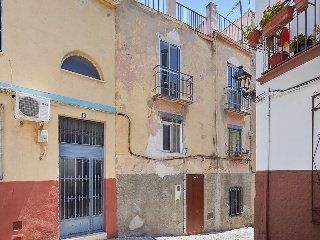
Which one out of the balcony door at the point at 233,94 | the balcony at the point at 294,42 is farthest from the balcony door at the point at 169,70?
the balcony at the point at 294,42

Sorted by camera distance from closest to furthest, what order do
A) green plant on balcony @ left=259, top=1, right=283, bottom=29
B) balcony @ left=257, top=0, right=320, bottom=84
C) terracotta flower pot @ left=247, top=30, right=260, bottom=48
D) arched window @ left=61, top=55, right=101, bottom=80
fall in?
balcony @ left=257, top=0, right=320, bottom=84 → green plant on balcony @ left=259, top=1, right=283, bottom=29 → terracotta flower pot @ left=247, top=30, right=260, bottom=48 → arched window @ left=61, top=55, right=101, bottom=80

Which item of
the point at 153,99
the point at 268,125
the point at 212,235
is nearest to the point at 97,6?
the point at 153,99

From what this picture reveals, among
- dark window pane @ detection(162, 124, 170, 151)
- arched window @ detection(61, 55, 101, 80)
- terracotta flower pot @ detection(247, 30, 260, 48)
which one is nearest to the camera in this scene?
terracotta flower pot @ detection(247, 30, 260, 48)

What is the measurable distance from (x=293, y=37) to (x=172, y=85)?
5797 millimetres

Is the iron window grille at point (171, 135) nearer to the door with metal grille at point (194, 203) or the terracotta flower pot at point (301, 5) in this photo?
the door with metal grille at point (194, 203)

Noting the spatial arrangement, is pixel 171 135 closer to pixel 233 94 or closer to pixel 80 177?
pixel 80 177

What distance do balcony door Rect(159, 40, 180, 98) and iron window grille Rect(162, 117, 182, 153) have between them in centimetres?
108

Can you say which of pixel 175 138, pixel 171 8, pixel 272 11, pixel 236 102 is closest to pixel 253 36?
pixel 272 11

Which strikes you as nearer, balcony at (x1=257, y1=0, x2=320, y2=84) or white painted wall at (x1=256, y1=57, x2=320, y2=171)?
balcony at (x1=257, y1=0, x2=320, y2=84)

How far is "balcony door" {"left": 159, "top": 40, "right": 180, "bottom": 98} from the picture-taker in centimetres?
1087

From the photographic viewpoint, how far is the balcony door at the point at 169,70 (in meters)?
10.9

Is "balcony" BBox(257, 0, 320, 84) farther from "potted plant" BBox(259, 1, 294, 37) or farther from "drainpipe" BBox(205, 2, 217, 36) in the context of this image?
"drainpipe" BBox(205, 2, 217, 36)

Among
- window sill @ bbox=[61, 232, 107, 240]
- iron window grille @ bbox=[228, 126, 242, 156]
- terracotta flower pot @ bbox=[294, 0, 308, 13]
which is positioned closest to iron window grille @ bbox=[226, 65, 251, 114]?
iron window grille @ bbox=[228, 126, 242, 156]

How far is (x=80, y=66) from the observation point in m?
8.52
